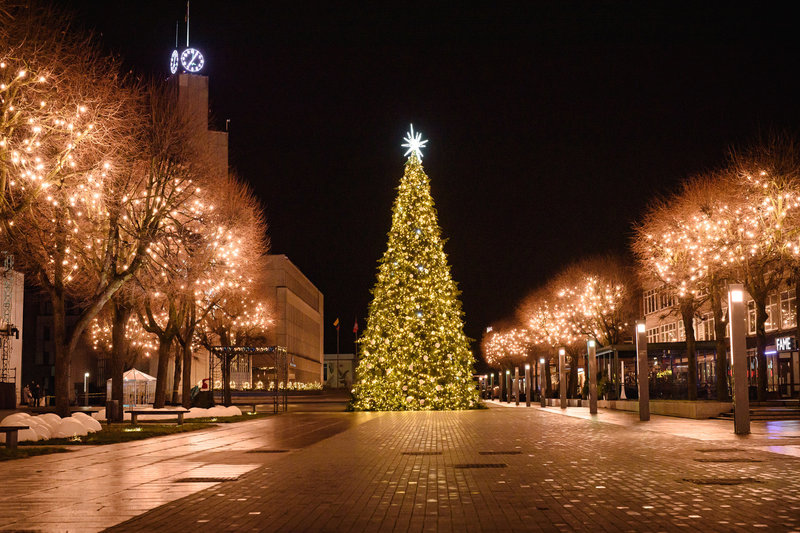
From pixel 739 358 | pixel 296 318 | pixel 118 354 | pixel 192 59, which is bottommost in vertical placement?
pixel 739 358

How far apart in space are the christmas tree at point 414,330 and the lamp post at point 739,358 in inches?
863

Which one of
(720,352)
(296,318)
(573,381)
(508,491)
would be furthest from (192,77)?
(508,491)

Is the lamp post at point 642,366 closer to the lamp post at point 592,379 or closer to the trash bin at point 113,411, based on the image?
the lamp post at point 592,379

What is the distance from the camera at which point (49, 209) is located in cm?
2516

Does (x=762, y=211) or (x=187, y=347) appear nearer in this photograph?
(x=762, y=211)

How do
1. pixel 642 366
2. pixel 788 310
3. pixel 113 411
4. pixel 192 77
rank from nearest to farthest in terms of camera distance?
pixel 642 366
pixel 113 411
pixel 788 310
pixel 192 77

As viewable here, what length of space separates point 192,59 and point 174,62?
190 cm

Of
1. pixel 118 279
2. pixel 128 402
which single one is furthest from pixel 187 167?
pixel 128 402

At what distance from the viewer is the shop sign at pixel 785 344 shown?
170 feet

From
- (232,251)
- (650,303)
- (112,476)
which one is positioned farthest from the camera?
(650,303)

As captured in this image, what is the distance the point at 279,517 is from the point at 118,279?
1829 centimetres

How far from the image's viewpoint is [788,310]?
185ft

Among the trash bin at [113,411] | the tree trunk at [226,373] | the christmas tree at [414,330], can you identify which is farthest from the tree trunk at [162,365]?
the christmas tree at [414,330]

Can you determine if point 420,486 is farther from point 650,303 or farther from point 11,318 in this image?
point 650,303
